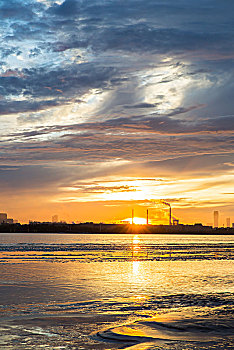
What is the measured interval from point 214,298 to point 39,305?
30.6 feet

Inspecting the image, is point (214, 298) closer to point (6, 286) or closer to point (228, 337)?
point (228, 337)

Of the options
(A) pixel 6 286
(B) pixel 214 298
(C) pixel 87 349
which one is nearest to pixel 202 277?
(B) pixel 214 298

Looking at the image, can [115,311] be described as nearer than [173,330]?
No

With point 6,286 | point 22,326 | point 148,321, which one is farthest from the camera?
point 6,286

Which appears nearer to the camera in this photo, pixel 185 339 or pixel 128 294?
pixel 185 339

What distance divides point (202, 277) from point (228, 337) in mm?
18658

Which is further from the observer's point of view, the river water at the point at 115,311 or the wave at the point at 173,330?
the wave at the point at 173,330

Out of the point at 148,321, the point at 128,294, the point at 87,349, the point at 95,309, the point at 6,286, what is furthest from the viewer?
Answer: the point at 6,286

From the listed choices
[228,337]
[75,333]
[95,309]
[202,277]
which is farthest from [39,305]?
[202,277]

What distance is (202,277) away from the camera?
111 feet

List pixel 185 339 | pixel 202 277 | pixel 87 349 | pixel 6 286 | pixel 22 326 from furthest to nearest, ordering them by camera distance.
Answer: pixel 202 277 < pixel 6 286 < pixel 22 326 < pixel 185 339 < pixel 87 349

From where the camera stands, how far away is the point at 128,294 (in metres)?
25.5

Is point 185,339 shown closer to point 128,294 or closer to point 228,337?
point 228,337

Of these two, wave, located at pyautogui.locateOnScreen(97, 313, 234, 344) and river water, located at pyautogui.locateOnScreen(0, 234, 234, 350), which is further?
wave, located at pyautogui.locateOnScreen(97, 313, 234, 344)
